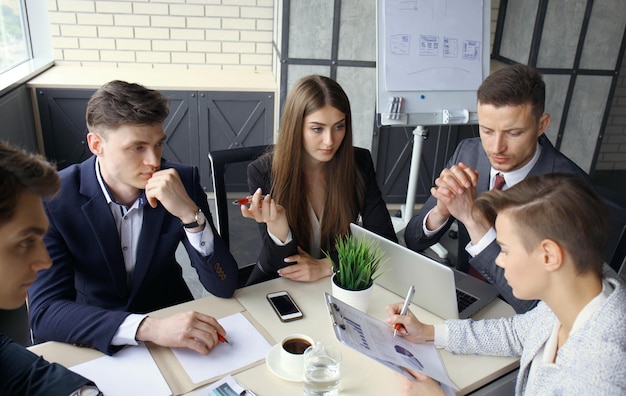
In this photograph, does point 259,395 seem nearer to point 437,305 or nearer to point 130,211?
point 437,305

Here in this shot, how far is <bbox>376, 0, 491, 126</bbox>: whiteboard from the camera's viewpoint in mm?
3219

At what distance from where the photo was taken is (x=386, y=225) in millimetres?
2129

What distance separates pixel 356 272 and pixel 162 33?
3.39 metres

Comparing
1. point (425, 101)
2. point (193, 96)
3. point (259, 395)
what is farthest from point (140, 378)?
point (193, 96)

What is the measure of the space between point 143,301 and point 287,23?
7.88 feet

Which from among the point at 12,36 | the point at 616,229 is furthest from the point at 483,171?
the point at 12,36

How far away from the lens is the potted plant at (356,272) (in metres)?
1.46

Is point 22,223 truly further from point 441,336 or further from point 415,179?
point 415,179

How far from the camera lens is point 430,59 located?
332cm

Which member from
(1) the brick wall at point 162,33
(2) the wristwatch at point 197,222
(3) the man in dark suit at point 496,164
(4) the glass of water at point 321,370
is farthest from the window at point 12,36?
(4) the glass of water at point 321,370

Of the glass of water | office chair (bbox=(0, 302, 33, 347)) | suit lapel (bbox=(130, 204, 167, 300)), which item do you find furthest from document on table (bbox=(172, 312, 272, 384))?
office chair (bbox=(0, 302, 33, 347))

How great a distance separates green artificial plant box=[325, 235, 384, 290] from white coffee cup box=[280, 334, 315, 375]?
249 mm

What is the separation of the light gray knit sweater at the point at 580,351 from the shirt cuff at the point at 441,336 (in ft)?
0.14

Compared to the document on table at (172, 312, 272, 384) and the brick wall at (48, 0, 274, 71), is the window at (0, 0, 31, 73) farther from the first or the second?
the document on table at (172, 312, 272, 384)
